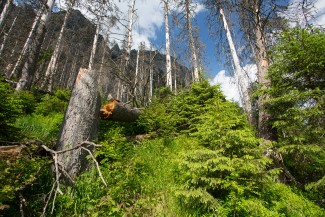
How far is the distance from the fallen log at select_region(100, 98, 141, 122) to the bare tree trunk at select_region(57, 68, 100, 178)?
1.06 meters

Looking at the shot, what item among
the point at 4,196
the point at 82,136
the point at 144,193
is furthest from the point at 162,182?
the point at 4,196

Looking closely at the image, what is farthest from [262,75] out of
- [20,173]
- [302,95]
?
[20,173]

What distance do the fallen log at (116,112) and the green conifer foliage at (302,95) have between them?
13.6ft

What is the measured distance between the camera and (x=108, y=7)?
30.6 feet

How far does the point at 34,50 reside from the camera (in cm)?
747

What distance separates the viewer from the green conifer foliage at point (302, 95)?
4.23 m

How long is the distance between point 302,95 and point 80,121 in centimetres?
482

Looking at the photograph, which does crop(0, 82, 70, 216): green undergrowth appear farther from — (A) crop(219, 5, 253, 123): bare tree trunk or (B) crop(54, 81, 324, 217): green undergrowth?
(A) crop(219, 5, 253, 123): bare tree trunk

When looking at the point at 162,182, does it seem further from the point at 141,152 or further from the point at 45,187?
the point at 45,187

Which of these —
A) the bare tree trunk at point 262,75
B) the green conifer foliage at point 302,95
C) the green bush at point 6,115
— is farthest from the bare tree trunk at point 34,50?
the green conifer foliage at point 302,95

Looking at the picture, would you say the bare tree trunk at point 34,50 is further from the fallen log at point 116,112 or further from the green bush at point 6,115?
the green bush at point 6,115

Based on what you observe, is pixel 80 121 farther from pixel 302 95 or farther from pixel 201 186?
pixel 302 95

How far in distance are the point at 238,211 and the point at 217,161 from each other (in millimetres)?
763

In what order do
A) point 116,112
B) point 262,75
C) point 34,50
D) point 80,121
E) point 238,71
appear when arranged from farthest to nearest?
point 238,71
point 34,50
point 262,75
point 116,112
point 80,121
